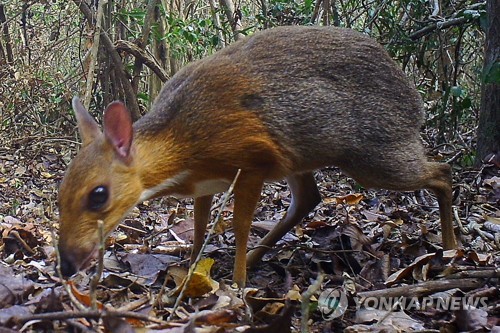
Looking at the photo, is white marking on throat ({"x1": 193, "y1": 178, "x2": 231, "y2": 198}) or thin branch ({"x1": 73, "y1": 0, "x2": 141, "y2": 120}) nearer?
white marking on throat ({"x1": 193, "y1": 178, "x2": 231, "y2": 198})

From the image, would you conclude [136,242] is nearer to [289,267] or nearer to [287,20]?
[289,267]

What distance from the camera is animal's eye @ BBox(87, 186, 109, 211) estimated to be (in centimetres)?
342

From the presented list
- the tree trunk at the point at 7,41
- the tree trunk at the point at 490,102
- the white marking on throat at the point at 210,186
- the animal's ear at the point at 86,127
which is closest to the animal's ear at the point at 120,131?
the animal's ear at the point at 86,127

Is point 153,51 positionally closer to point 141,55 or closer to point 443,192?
point 141,55

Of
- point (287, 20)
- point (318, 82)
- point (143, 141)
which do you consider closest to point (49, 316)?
point (143, 141)

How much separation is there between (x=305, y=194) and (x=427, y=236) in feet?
2.74

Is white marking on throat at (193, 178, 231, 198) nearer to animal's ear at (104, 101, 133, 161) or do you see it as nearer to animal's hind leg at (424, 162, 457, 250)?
animal's ear at (104, 101, 133, 161)

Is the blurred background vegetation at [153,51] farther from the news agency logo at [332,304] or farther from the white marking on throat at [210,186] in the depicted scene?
the news agency logo at [332,304]

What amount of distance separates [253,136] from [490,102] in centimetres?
295

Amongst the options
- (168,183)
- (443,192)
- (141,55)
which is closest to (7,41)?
(141,55)

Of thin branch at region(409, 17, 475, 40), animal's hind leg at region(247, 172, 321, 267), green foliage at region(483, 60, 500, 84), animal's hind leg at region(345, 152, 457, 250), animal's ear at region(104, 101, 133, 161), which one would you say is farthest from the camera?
thin branch at region(409, 17, 475, 40)

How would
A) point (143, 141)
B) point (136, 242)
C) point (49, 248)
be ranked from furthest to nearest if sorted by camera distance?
1. point (136, 242)
2. point (49, 248)
3. point (143, 141)

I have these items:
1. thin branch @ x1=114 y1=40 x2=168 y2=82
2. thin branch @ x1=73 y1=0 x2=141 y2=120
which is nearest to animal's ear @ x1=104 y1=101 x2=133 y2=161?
thin branch @ x1=73 y1=0 x2=141 y2=120

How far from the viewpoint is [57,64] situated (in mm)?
8945
